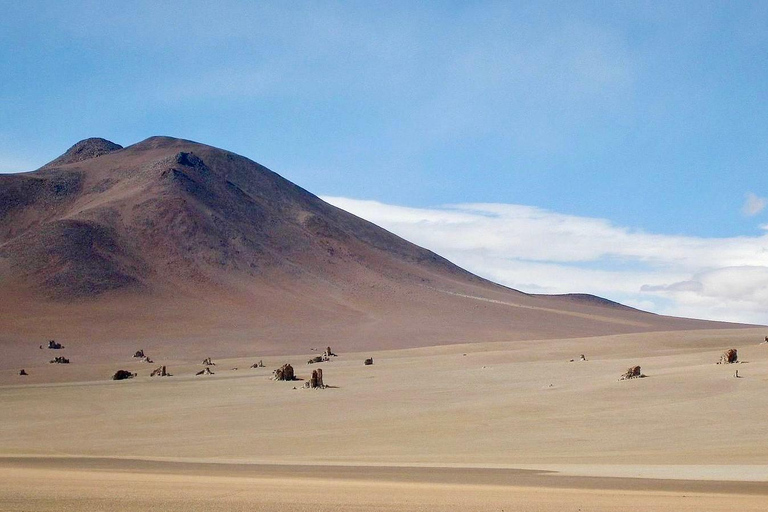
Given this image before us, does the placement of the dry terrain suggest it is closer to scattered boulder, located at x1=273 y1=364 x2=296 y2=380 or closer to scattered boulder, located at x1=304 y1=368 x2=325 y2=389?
scattered boulder, located at x1=304 y1=368 x2=325 y2=389

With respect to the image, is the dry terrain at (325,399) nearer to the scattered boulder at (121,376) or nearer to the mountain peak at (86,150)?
the scattered boulder at (121,376)

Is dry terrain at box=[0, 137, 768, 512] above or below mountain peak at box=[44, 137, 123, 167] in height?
below

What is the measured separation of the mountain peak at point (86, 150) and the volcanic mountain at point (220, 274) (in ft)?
28.0

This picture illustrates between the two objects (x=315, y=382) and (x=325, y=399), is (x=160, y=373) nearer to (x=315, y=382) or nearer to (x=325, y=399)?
(x=315, y=382)

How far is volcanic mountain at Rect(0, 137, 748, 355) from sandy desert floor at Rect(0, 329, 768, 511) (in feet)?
103

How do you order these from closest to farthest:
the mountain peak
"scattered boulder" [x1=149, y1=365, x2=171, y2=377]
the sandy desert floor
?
the sandy desert floor < "scattered boulder" [x1=149, y1=365, x2=171, y2=377] < the mountain peak

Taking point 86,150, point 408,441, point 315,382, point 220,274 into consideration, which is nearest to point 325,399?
point 315,382

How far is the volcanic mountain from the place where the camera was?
6794 centimetres

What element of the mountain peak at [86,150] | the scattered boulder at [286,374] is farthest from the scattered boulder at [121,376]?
the mountain peak at [86,150]

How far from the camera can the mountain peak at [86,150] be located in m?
132

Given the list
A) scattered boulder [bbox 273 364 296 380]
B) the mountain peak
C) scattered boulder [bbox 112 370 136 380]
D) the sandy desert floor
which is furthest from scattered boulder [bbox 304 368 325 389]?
the mountain peak

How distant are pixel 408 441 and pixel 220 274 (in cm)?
7238

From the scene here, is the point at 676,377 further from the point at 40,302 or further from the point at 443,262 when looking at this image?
the point at 443,262

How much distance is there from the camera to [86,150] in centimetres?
13462
